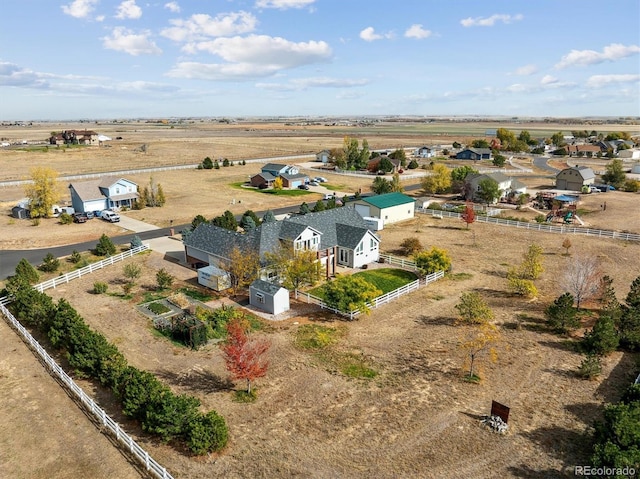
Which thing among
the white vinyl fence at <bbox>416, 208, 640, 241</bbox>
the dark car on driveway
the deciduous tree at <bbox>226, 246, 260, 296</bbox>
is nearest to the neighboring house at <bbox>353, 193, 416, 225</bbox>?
the white vinyl fence at <bbox>416, 208, 640, 241</bbox>

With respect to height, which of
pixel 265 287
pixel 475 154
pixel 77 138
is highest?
pixel 77 138

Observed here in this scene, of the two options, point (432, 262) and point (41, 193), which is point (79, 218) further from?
point (432, 262)

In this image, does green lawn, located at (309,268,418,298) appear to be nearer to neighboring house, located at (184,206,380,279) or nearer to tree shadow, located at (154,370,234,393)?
neighboring house, located at (184,206,380,279)

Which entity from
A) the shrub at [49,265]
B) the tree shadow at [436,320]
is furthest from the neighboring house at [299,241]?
the shrub at [49,265]

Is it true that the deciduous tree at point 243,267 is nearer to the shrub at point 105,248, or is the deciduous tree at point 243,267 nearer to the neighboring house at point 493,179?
the shrub at point 105,248

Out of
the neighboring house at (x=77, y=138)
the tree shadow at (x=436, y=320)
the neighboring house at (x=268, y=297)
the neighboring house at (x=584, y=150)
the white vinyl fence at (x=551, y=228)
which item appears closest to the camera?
the tree shadow at (x=436, y=320)

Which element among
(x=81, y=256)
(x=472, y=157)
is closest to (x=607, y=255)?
(x=81, y=256)

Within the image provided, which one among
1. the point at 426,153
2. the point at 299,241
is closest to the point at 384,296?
the point at 299,241
